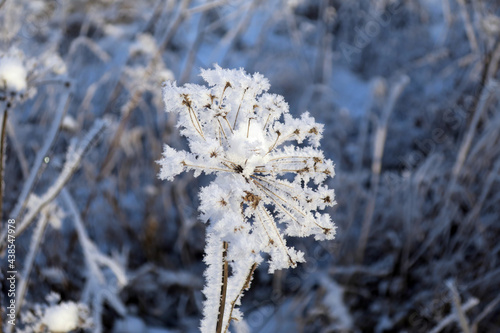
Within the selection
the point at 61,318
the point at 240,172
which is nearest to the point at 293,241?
the point at 61,318

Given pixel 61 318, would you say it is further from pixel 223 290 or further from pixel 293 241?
pixel 293 241

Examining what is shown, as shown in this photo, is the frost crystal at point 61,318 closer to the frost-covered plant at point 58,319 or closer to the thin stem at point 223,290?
the frost-covered plant at point 58,319

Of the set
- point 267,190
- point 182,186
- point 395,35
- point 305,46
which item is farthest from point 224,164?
point 395,35

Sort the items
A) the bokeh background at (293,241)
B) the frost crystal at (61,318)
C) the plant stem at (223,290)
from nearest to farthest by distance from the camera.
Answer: the plant stem at (223,290)
the frost crystal at (61,318)
the bokeh background at (293,241)

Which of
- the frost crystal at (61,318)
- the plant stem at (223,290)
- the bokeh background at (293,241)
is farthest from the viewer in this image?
the bokeh background at (293,241)

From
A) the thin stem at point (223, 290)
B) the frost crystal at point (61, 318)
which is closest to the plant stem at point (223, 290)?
the thin stem at point (223, 290)

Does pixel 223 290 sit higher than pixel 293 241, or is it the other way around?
pixel 293 241

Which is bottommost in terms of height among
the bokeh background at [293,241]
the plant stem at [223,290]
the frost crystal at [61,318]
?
the plant stem at [223,290]

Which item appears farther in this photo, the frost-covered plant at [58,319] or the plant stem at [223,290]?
the frost-covered plant at [58,319]

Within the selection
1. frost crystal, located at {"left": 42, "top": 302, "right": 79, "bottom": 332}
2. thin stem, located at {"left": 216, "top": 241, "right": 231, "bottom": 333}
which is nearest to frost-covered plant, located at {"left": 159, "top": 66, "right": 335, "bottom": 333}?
thin stem, located at {"left": 216, "top": 241, "right": 231, "bottom": 333}
